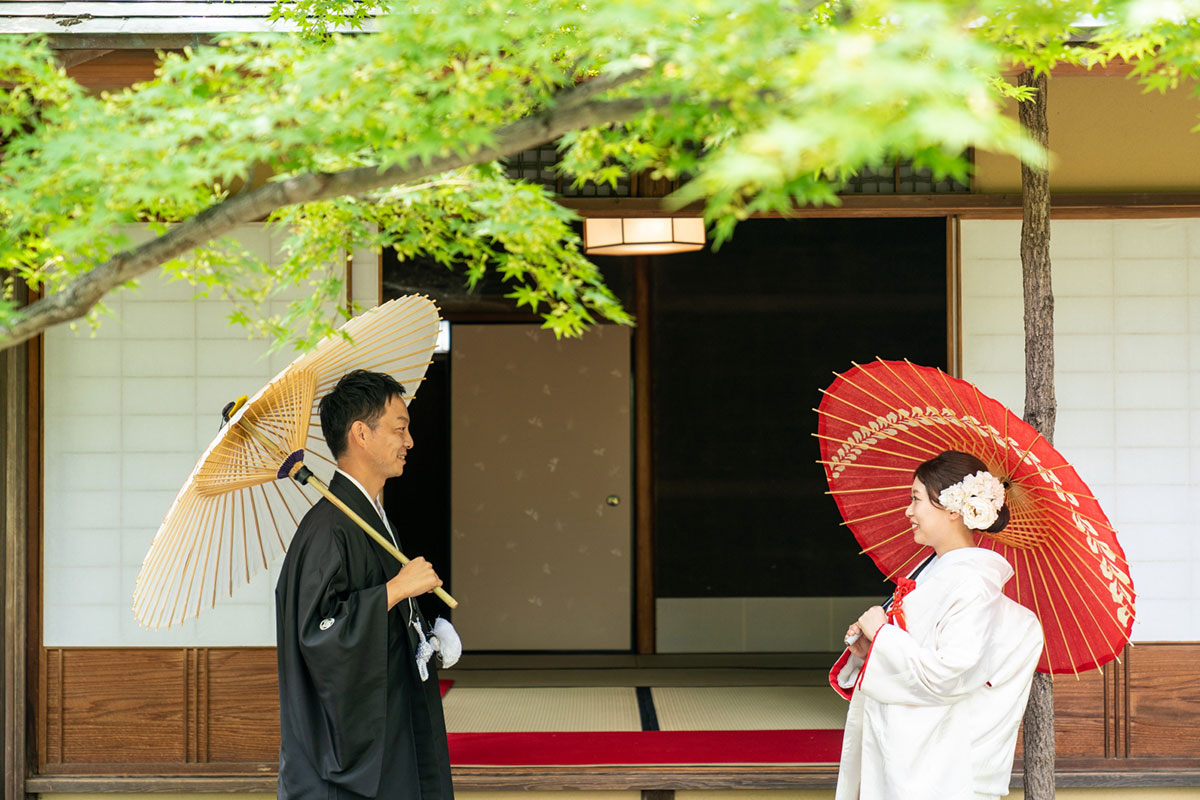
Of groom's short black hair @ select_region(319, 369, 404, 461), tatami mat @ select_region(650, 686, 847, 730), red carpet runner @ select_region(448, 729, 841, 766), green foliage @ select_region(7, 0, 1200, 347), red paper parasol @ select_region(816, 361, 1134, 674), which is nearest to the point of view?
green foliage @ select_region(7, 0, 1200, 347)

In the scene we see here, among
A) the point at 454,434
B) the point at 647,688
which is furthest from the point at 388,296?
the point at 647,688

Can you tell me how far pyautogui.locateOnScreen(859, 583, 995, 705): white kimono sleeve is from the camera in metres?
2.45

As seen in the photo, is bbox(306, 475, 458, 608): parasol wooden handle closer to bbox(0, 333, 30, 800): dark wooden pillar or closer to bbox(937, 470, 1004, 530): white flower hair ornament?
bbox(937, 470, 1004, 530): white flower hair ornament

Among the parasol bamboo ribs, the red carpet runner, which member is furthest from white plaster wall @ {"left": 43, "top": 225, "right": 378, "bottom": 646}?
the parasol bamboo ribs

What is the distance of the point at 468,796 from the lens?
149 inches

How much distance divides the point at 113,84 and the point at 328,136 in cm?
217

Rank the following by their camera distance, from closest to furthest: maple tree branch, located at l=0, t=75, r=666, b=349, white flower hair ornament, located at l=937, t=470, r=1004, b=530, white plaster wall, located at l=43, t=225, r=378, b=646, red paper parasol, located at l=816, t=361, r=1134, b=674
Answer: maple tree branch, located at l=0, t=75, r=666, b=349 < red paper parasol, located at l=816, t=361, r=1134, b=674 < white flower hair ornament, located at l=937, t=470, r=1004, b=530 < white plaster wall, located at l=43, t=225, r=378, b=646

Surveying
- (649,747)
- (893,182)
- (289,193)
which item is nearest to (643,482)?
(649,747)

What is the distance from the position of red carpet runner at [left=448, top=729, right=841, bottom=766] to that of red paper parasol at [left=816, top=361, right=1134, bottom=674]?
1340 mm

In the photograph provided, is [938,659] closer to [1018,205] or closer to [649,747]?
[649,747]

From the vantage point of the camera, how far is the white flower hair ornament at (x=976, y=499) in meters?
2.48

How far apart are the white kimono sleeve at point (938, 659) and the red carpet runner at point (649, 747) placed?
1.47 m

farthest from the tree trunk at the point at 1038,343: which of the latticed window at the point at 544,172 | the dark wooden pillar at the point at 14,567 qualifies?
the dark wooden pillar at the point at 14,567

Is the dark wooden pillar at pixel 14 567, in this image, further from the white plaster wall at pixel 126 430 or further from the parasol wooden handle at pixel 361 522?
the parasol wooden handle at pixel 361 522
